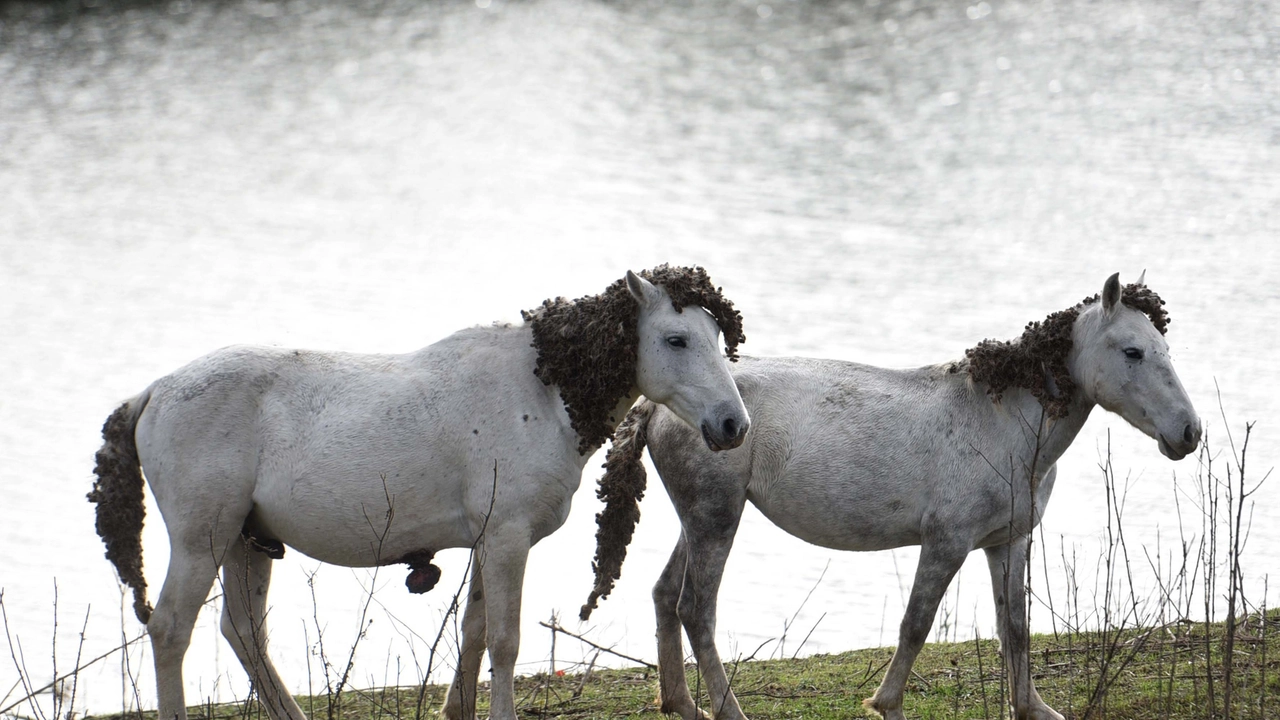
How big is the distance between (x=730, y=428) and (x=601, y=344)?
0.74m

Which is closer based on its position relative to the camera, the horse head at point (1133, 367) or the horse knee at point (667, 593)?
the horse head at point (1133, 367)

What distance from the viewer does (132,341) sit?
2436 cm

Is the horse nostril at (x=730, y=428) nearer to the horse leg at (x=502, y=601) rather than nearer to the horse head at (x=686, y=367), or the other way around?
the horse head at (x=686, y=367)

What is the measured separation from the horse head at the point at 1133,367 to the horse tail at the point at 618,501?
222 centimetres

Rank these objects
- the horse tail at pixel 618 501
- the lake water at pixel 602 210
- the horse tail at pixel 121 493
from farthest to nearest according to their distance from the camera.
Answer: the lake water at pixel 602 210
the horse tail at pixel 618 501
the horse tail at pixel 121 493

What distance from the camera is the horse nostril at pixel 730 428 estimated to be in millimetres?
6434

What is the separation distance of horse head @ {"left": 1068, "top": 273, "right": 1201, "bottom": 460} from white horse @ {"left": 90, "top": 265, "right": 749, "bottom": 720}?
5.71 ft

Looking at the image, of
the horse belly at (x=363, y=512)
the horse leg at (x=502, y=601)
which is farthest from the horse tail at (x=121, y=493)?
the horse leg at (x=502, y=601)

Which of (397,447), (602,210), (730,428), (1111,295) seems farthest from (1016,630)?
(602,210)

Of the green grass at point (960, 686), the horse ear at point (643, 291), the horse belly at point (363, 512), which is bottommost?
the green grass at point (960, 686)

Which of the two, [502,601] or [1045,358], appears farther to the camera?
[1045,358]

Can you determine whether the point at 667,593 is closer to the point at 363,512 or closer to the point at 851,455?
the point at 851,455

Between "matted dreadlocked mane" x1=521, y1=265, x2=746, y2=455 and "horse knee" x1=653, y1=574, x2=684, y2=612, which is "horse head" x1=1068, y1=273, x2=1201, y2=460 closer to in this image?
"matted dreadlocked mane" x1=521, y1=265, x2=746, y2=455

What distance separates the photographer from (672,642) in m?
7.41
